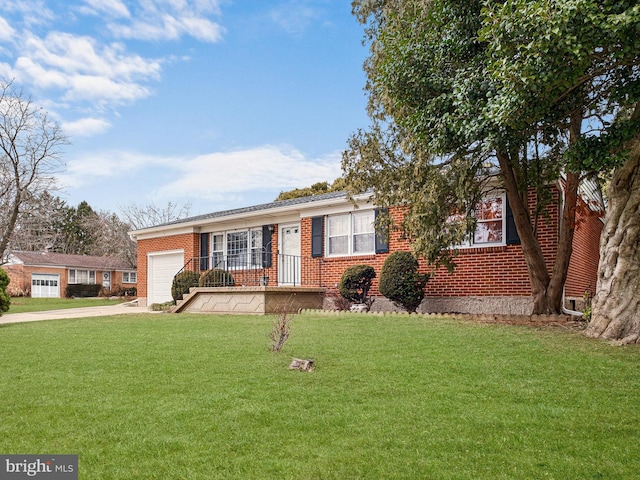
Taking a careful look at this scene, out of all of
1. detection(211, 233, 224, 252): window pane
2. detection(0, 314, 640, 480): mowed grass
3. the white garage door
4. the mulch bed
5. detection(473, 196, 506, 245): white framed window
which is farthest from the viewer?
the white garage door

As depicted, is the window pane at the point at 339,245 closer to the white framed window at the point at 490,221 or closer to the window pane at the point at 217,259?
the white framed window at the point at 490,221

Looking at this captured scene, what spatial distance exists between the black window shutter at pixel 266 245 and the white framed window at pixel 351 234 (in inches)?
102

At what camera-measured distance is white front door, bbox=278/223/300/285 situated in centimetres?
1716

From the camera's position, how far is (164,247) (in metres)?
21.5

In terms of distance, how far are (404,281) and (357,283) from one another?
1.83 metres

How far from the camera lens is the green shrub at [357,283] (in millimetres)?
14219

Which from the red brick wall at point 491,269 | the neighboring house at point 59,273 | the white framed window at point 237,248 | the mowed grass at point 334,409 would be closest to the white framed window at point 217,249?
the white framed window at point 237,248

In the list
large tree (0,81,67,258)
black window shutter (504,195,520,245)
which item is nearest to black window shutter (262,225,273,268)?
black window shutter (504,195,520,245)

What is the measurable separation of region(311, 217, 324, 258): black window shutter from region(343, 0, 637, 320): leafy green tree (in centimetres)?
485

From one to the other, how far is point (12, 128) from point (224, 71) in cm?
1514

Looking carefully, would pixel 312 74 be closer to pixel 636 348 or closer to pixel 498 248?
pixel 498 248

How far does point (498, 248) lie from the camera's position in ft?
42.2

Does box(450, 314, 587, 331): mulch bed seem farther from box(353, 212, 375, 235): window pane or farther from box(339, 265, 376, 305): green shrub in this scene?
box(353, 212, 375, 235): window pane

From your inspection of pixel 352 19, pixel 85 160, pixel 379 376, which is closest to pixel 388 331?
pixel 379 376
